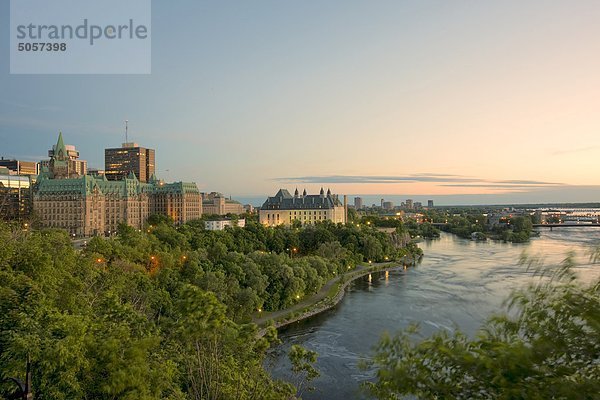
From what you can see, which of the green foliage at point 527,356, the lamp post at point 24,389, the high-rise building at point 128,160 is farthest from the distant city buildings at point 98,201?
the green foliage at point 527,356

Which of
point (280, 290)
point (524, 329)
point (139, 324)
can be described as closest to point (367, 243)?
point (280, 290)

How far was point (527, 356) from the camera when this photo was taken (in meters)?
3.82

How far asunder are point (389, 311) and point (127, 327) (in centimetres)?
2628

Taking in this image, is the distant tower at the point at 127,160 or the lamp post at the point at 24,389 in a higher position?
the distant tower at the point at 127,160

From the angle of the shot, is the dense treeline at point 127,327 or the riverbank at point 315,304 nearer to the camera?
the dense treeline at point 127,327

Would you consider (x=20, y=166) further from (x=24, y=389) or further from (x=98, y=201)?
(x=24, y=389)

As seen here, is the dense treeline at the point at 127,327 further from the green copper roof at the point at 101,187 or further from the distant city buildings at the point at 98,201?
the green copper roof at the point at 101,187

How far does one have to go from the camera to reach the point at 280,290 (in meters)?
36.4

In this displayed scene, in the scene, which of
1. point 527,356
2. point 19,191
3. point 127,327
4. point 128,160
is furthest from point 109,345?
point 128,160

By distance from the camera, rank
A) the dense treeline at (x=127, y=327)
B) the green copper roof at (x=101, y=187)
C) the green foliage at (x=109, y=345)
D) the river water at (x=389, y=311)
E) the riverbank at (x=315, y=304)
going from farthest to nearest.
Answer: the green copper roof at (x=101, y=187)
the riverbank at (x=315, y=304)
the river water at (x=389, y=311)
the dense treeline at (x=127, y=327)
the green foliage at (x=109, y=345)

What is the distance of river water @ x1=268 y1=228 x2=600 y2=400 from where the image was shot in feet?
75.7

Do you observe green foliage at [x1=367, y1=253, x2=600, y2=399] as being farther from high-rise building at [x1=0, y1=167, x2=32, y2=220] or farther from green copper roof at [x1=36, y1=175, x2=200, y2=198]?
green copper roof at [x1=36, y1=175, x2=200, y2=198]

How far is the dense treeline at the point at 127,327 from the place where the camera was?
31.2 ft

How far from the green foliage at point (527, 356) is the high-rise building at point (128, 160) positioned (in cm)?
17438
